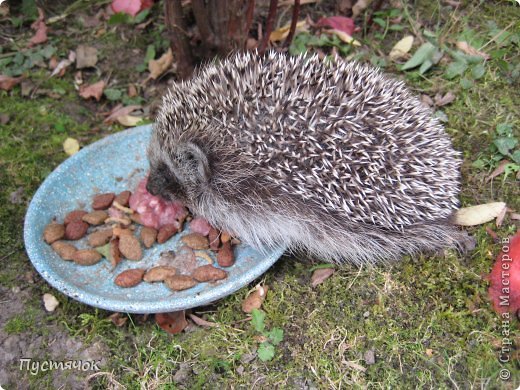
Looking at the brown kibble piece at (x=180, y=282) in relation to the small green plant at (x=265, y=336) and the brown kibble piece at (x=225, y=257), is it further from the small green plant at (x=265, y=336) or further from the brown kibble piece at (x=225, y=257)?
the small green plant at (x=265, y=336)

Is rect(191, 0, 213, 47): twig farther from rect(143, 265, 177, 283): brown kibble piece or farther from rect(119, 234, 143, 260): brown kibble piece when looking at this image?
rect(143, 265, 177, 283): brown kibble piece

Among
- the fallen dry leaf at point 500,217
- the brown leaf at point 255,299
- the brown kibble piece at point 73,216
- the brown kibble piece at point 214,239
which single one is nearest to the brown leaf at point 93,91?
the brown kibble piece at point 73,216

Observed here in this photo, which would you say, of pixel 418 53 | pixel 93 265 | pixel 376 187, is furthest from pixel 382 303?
pixel 418 53

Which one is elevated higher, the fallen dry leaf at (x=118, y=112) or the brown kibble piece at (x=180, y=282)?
the brown kibble piece at (x=180, y=282)

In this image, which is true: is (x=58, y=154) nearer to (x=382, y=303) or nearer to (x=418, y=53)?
(x=382, y=303)

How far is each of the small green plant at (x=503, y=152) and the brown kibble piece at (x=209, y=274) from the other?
5.65 feet

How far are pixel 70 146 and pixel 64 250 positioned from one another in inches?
40.9

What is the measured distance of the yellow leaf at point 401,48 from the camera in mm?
3889

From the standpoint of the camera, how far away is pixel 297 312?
108 inches

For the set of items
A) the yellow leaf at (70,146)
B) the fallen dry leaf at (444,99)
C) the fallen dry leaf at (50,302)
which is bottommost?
the fallen dry leaf at (50,302)

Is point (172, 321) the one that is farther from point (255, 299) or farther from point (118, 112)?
point (118, 112)

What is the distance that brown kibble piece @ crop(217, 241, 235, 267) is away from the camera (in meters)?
2.85

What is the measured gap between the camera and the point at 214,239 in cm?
301

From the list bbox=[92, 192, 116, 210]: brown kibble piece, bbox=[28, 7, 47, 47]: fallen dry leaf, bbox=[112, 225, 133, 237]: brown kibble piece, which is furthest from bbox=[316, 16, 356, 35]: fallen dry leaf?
bbox=[28, 7, 47, 47]: fallen dry leaf
